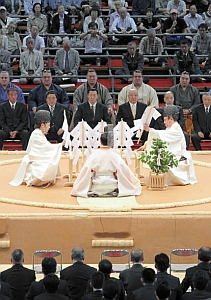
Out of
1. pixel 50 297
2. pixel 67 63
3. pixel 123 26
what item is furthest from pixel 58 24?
pixel 50 297

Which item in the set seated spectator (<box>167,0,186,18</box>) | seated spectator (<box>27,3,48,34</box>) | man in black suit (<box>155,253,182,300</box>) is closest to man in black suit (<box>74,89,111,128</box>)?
seated spectator (<box>27,3,48,34</box>)

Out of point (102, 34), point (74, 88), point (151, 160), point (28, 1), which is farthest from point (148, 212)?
point (28, 1)

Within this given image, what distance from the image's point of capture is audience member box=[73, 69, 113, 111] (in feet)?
34.4

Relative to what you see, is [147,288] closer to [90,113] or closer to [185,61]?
[90,113]

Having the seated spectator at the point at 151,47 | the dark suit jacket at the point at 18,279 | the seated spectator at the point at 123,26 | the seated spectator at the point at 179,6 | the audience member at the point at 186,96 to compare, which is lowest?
the dark suit jacket at the point at 18,279

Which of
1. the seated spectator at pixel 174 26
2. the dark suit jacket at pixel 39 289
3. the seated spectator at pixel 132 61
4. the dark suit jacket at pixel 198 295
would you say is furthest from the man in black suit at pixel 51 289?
the seated spectator at pixel 174 26

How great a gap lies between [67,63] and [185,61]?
5.28ft

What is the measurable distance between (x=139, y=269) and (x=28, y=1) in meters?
8.40

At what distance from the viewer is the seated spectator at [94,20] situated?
1236cm

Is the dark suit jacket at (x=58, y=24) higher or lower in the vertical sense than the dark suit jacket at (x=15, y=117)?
higher

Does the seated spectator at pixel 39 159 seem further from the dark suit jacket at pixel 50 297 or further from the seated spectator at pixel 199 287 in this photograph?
the seated spectator at pixel 199 287

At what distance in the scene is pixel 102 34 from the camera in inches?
476

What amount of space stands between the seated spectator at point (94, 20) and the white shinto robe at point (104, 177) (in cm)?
512

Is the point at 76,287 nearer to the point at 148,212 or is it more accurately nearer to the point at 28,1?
the point at 148,212
